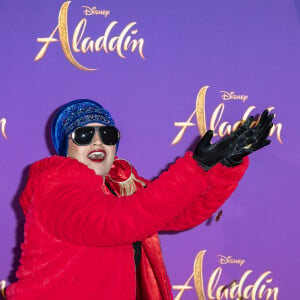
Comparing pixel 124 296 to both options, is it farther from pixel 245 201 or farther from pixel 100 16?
pixel 100 16

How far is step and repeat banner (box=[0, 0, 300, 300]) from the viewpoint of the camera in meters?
2.01

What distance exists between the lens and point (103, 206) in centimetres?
103

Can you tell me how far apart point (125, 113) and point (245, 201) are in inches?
27.6

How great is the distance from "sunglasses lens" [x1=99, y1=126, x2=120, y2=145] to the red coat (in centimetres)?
12

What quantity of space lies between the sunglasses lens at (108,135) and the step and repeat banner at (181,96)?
778 mm

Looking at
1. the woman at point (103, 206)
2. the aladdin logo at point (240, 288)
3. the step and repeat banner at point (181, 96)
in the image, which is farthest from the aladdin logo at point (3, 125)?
the aladdin logo at point (240, 288)

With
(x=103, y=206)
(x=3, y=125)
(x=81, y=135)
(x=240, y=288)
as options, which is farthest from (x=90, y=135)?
(x=240, y=288)

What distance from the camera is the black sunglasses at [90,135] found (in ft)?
4.09

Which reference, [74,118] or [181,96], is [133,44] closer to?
[181,96]

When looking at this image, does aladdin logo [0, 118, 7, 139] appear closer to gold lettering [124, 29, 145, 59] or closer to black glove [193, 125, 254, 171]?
gold lettering [124, 29, 145, 59]

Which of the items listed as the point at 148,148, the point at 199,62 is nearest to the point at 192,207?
the point at 148,148

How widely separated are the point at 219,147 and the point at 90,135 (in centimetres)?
42

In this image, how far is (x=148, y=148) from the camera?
2.10m

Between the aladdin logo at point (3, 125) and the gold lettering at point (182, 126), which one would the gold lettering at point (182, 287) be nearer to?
the gold lettering at point (182, 126)
